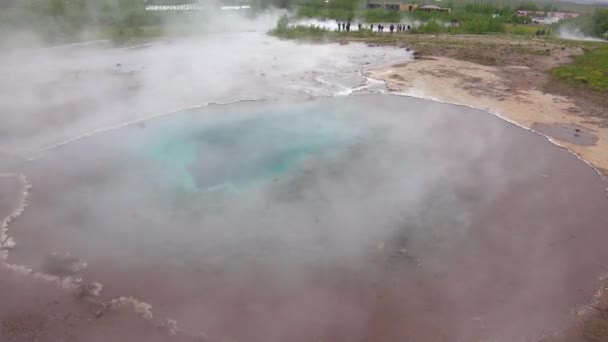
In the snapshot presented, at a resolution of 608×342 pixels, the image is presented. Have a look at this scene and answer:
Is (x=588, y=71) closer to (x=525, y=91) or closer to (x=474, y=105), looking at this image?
(x=525, y=91)

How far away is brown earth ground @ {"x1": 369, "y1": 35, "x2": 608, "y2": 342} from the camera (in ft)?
20.9

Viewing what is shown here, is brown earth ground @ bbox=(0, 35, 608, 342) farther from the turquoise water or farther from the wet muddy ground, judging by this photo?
the turquoise water

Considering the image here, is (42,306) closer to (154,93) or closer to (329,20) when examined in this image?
(154,93)

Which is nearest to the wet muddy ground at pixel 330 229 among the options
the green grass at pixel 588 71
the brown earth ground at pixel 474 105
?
the brown earth ground at pixel 474 105

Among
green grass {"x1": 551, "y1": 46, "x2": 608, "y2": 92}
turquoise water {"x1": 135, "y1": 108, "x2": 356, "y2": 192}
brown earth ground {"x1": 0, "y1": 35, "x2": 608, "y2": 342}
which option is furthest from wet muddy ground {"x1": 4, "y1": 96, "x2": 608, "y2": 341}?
green grass {"x1": 551, "y1": 46, "x2": 608, "y2": 92}

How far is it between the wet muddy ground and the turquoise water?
0.13ft

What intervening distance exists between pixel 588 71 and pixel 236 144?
406 inches

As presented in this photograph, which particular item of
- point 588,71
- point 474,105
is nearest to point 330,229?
point 474,105

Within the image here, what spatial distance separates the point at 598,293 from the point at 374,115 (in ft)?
16.5

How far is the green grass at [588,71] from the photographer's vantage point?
10.9m

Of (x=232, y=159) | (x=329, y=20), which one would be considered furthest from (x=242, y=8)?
(x=232, y=159)

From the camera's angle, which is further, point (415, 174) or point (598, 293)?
point (415, 174)

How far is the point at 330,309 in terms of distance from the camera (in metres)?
3.60

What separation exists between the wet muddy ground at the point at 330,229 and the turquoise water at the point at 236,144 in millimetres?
39
